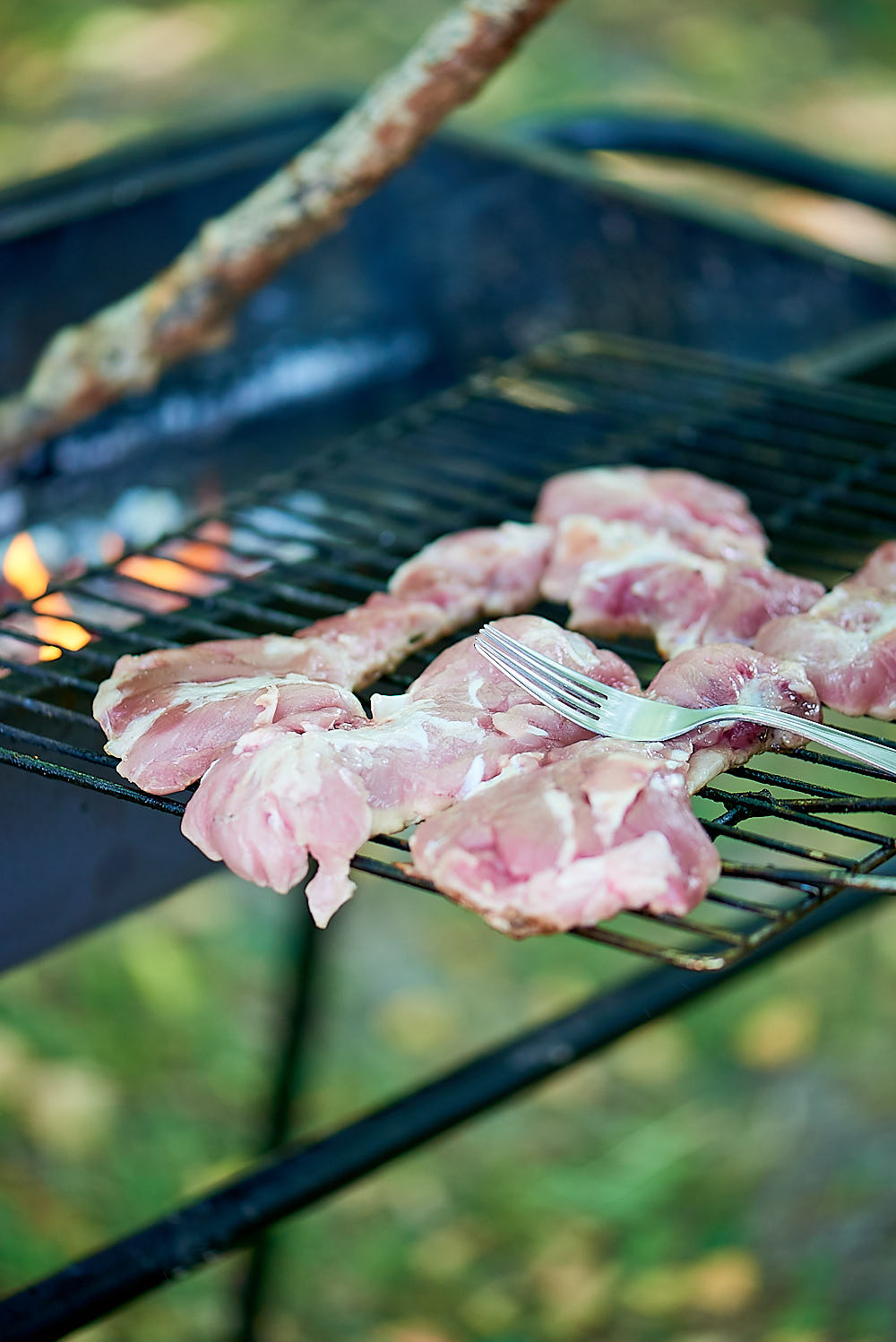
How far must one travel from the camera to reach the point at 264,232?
213cm

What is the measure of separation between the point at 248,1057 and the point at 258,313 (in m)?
1.67

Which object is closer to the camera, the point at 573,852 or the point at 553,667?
the point at 573,852

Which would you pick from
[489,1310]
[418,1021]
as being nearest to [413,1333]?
[489,1310]

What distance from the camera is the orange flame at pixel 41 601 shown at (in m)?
1.54

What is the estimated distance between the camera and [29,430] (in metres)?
2.36

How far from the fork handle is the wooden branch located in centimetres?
95

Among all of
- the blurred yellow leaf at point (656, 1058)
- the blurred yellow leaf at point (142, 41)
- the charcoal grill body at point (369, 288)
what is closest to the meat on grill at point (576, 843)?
the charcoal grill body at point (369, 288)

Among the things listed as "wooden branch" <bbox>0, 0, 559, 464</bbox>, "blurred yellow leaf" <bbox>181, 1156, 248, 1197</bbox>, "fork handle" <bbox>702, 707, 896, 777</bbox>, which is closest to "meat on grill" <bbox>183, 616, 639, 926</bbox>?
"fork handle" <bbox>702, 707, 896, 777</bbox>

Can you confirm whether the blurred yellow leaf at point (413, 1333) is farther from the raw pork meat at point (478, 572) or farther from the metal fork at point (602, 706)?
the metal fork at point (602, 706)

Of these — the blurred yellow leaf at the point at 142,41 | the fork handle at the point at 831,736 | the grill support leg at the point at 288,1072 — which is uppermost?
the blurred yellow leaf at the point at 142,41

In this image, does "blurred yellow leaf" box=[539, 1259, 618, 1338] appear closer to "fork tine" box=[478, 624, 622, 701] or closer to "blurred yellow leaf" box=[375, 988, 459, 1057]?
"blurred yellow leaf" box=[375, 988, 459, 1057]

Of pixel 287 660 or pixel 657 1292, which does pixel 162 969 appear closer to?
pixel 657 1292

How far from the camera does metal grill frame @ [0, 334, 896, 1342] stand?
3.69ft

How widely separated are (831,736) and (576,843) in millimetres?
236
